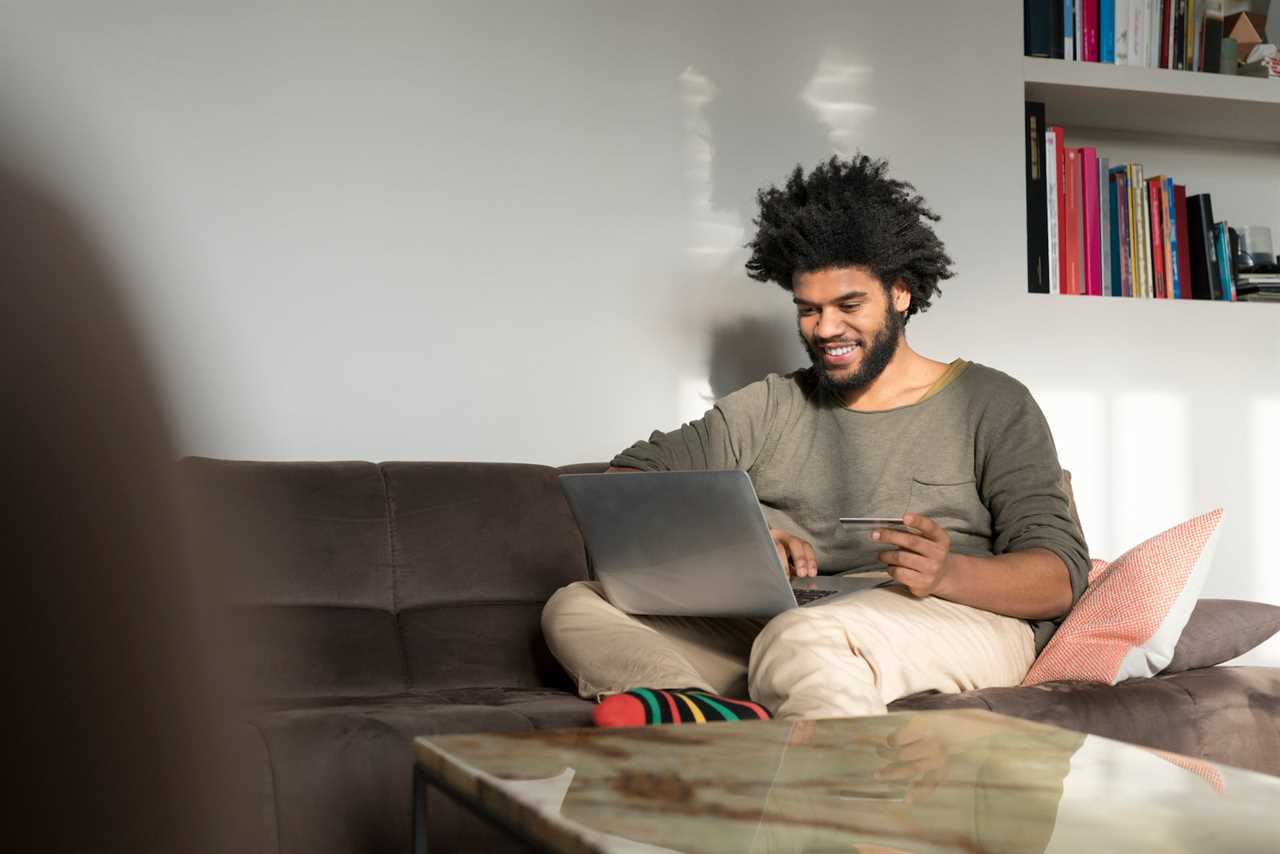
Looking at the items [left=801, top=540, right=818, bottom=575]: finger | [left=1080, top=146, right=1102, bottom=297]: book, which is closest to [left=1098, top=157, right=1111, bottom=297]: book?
[left=1080, top=146, right=1102, bottom=297]: book

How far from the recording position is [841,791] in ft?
3.01

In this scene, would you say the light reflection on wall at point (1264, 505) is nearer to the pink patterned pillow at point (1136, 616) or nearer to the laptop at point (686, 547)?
the pink patterned pillow at point (1136, 616)

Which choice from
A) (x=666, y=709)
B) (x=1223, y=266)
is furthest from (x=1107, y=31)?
(x=666, y=709)

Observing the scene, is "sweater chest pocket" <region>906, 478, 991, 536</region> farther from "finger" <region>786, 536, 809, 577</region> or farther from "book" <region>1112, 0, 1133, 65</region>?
"book" <region>1112, 0, 1133, 65</region>

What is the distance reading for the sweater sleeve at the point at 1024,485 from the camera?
1.88 metres

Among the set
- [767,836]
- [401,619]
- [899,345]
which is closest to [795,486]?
[899,345]

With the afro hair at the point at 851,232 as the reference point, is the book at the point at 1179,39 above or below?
above

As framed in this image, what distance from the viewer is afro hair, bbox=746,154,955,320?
216 cm

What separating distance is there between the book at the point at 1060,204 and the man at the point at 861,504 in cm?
76

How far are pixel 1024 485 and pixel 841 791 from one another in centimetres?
114

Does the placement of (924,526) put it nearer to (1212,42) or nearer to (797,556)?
(797,556)

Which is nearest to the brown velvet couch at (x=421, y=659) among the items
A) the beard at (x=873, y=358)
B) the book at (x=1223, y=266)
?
the beard at (x=873, y=358)

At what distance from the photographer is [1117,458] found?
2896 millimetres

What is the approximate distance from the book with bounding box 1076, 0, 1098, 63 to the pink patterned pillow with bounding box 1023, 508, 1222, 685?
1.50 m
